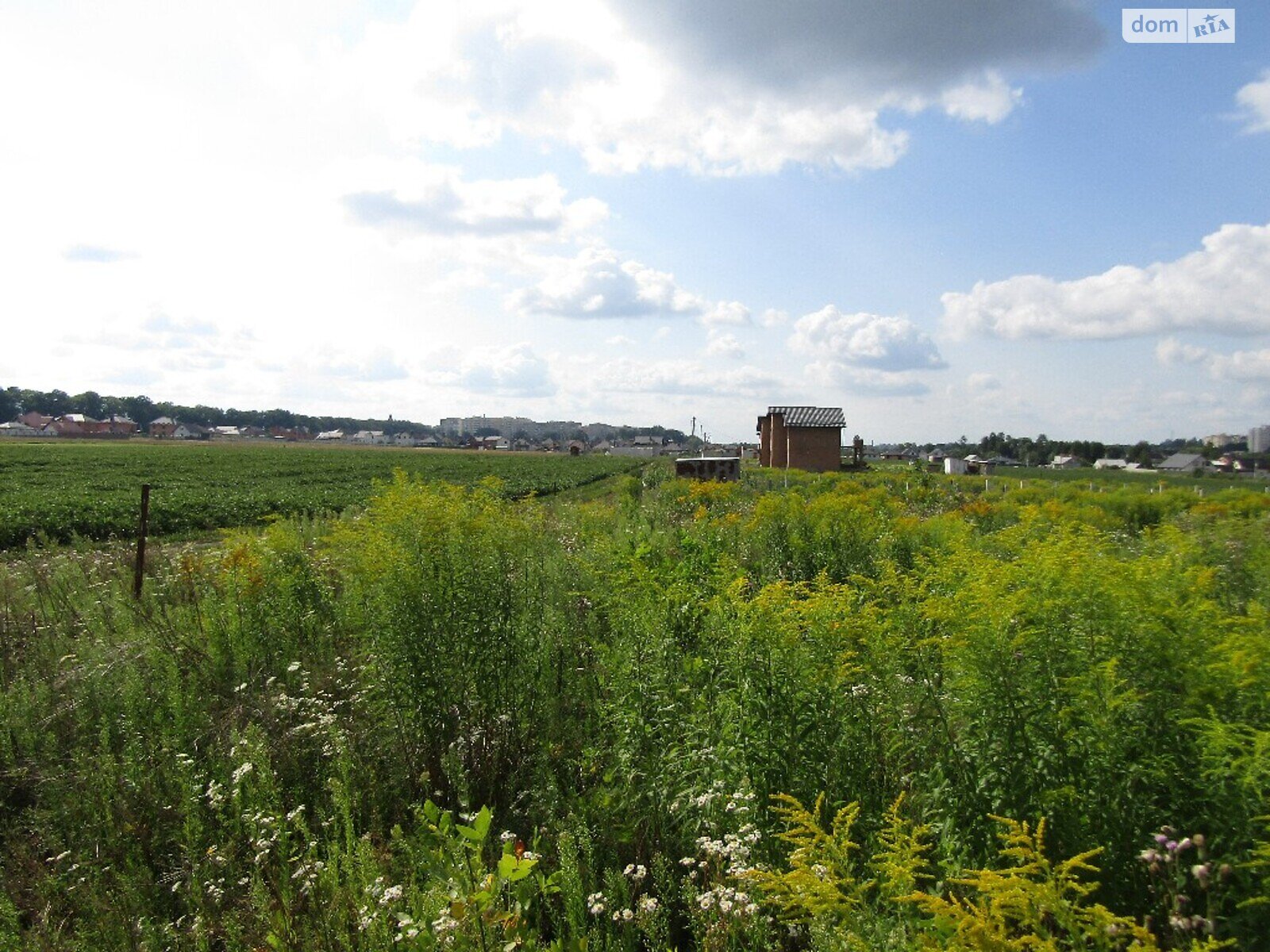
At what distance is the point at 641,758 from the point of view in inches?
155

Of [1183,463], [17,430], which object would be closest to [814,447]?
[1183,463]

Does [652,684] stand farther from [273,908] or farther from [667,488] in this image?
[667,488]

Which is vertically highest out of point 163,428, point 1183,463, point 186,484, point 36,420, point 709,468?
point 36,420

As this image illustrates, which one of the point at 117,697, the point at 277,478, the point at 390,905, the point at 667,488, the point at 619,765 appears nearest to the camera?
the point at 390,905

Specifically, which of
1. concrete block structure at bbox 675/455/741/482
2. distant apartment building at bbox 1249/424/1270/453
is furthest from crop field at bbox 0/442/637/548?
distant apartment building at bbox 1249/424/1270/453

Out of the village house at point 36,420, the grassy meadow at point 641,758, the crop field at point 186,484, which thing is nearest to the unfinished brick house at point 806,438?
the crop field at point 186,484

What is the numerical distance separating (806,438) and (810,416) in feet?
7.85

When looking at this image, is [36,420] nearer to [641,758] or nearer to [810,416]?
[810,416]

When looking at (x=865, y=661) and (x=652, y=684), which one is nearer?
(x=865, y=661)

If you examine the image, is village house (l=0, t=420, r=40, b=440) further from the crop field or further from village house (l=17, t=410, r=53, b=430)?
the crop field

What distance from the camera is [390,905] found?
2.98 metres

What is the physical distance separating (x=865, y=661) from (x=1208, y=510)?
1529 cm

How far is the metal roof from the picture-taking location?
144 feet

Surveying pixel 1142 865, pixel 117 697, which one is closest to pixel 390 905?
pixel 1142 865
